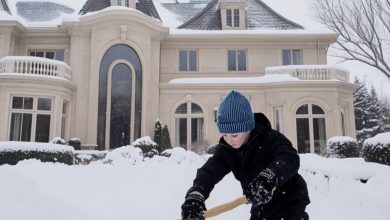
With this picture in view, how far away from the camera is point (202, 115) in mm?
19344

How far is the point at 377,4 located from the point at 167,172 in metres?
16.6

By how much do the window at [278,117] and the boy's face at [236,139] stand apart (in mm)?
16660

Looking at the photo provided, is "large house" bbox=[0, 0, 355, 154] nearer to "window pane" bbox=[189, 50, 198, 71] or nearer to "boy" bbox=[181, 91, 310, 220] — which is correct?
"window pane" bbox=[189, 50, 198, 71]

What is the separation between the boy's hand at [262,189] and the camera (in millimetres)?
1893

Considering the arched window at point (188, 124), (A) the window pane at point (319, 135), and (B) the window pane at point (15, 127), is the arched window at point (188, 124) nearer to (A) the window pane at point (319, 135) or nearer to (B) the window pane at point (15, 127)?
(A) the window pane at point (319, 135)

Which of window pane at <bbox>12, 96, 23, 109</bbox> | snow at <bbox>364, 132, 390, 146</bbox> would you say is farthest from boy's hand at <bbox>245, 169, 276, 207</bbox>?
window pane at <bbox>12, 96, 23, 109</bbox>

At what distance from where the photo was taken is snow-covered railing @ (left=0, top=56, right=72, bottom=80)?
1727 cm

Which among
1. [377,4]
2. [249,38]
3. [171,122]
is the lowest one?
[171,122]

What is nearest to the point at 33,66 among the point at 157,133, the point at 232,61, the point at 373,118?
the point at 157,133

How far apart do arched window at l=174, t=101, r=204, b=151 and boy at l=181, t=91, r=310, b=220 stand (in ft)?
54.5

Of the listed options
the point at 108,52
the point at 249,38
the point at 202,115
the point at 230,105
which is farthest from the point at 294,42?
the point at 230,105

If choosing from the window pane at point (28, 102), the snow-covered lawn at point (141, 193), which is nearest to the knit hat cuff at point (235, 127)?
the snow-covered lawn at point (141, 193)

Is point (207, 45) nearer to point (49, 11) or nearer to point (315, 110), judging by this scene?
point (315, 110)

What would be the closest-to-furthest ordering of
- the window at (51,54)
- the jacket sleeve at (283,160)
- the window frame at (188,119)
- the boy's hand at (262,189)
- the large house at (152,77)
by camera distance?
1. the boy's hand at (262,189)
2. the jacket sleeve at (283,160)
3. the large house at (152,77)
4. the window frame at (188,119)
5. the window at (51,54)
